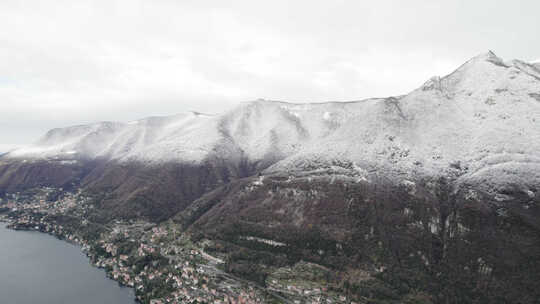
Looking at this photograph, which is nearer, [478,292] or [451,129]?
[478,292]

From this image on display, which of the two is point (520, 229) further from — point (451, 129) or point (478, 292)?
point (451, 129)

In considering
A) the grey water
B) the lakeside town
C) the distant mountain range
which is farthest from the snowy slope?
the grey water

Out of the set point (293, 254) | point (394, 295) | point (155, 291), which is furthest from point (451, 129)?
point (155, 291)

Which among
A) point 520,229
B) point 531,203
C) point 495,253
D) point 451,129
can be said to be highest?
point 451,129

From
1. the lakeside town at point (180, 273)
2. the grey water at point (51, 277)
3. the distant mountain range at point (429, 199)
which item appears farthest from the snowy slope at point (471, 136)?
the grey water at point (51, 277)

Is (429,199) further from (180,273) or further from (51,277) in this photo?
(51,277)

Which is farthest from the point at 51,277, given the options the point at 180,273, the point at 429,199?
the point at 429,199

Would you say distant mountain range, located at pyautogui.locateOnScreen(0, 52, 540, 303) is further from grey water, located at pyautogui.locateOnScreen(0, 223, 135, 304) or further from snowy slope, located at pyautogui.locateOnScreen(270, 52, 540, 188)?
grey water, located at pyautogui.locateOnScreen(0, 223, 135, 304)

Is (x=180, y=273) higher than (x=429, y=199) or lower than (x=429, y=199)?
lower
